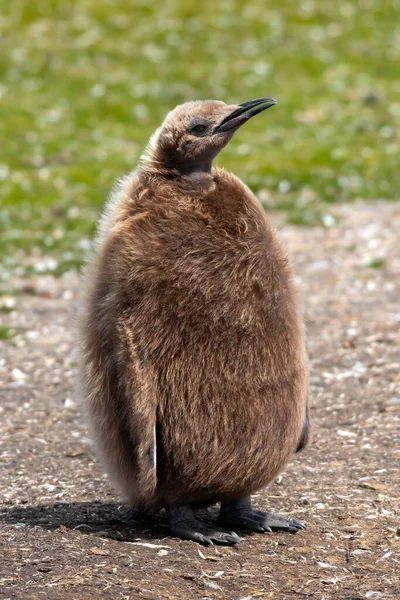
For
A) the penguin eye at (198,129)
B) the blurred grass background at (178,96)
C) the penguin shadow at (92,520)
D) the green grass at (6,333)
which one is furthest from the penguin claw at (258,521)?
the blurred grass background at (178,96)

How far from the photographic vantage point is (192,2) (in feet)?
87.6

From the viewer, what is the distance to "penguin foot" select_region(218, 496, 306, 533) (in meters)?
5.27

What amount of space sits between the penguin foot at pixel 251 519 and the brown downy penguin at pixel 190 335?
1.0 inches

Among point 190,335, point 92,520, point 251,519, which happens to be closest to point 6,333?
point 92,520

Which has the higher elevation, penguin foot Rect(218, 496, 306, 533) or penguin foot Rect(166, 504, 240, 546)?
penguin foot Rect(166, 504, 240, 546)

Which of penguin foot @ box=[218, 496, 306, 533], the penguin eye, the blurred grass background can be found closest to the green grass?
the blurred grass background

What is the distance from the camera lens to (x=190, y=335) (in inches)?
197

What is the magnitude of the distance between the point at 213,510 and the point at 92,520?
737mm

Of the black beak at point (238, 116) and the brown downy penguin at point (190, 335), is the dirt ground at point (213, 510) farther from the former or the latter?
the black beak at point (238, 116)

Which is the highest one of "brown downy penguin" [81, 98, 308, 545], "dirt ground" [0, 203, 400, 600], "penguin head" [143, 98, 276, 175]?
"penguin head" [143, 98, 276, 175]

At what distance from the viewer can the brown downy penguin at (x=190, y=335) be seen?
495 cm

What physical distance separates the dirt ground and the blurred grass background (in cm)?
342

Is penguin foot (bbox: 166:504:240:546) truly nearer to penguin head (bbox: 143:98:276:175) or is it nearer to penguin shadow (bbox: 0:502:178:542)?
penguin shadow (bbox: 0:502:178:542)

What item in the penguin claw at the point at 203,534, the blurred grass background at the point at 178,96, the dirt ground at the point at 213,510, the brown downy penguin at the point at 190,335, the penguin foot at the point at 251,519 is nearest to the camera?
the dirt ground at the point at 213,510
